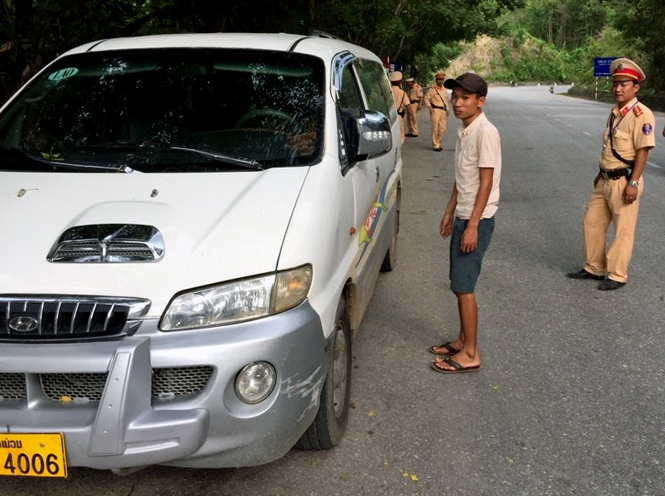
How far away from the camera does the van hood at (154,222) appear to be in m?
2.66

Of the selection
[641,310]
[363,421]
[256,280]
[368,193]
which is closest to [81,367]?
Answer: [256,280]

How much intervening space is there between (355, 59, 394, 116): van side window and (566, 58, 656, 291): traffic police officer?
1795mm

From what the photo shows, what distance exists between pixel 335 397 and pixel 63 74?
2.41m

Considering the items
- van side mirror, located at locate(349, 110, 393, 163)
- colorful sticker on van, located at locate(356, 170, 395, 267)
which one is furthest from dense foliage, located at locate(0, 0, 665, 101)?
van side mirror, located at locate(349, 110, 393, 163)

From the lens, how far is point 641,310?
541cm

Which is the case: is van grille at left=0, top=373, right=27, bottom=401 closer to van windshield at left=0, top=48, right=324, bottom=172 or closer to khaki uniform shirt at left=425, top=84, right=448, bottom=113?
van windshield at left=0, top=48, right=324, bottom=172

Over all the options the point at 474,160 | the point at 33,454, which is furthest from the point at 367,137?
the point at 33,454

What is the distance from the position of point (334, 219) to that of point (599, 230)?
3673 mm

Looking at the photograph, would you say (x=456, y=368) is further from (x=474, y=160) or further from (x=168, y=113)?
(x=168, y=113)

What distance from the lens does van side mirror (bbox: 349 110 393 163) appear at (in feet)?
12.3

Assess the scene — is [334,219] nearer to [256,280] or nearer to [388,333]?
[256,280]

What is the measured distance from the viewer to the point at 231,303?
2.69m

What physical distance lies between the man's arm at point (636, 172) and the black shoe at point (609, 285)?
2.16ft

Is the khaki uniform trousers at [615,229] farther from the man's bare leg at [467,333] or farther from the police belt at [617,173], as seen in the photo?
the man's bare leg at [467,333]
